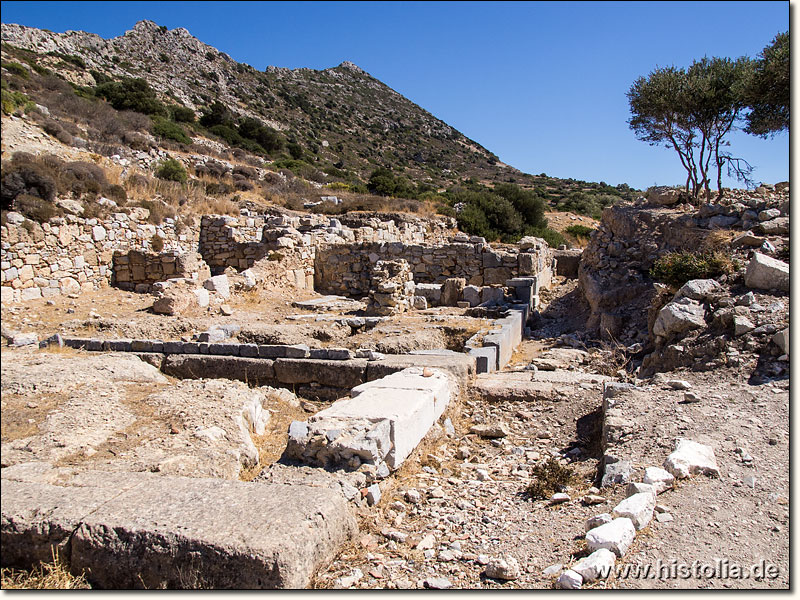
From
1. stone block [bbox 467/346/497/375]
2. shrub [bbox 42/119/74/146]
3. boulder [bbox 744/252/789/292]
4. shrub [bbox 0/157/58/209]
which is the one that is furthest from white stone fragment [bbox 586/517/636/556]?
shrub [bbox 42/119/74/146]

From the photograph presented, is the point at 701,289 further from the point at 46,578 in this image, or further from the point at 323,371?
the point at 46,578

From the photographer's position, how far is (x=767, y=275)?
268 inches

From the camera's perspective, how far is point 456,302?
41.2 ft

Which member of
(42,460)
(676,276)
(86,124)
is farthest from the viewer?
(86,124)

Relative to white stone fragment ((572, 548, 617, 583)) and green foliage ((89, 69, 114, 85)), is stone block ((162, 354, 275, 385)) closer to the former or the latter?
white stone fragment ((572, 548, 617, 583))

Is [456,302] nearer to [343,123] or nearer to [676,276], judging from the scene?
[676,276]

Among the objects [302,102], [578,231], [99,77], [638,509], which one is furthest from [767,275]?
[302,102]

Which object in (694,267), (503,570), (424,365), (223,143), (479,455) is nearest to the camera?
(503,570)

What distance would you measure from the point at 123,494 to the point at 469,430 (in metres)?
3.49

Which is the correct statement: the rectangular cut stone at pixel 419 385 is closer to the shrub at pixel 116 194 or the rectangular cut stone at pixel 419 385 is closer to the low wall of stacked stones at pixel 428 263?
the low wall of stacked stones at pixel 428 263

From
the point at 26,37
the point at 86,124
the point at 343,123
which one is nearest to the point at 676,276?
the point at 86,124

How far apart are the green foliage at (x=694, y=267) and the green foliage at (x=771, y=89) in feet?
25.0

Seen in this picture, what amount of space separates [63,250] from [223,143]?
2671 centimetres

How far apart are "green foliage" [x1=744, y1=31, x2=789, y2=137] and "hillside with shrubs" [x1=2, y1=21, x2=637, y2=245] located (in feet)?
44.2
